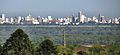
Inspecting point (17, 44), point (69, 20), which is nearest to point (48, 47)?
point (17, 44)

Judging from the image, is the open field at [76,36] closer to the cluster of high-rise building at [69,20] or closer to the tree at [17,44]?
the tree at [17,44]

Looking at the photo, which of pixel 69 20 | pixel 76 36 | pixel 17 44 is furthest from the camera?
pixel 69 20

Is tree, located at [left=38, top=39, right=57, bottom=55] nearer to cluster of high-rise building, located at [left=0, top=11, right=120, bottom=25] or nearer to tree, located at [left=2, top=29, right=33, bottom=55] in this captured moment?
tree, located at [left=2, top=29, right=33, bottom=55]

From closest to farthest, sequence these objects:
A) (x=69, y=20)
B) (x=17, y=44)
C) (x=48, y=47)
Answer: (x=17, y=44) → (x=48, y=47) → (x=69, y=20)

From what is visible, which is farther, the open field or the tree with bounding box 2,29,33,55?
the open field

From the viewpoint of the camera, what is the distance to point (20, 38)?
1534cm

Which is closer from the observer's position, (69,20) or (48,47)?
(48,47)

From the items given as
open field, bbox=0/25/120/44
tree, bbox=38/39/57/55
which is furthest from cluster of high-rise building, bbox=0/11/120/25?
tree, bbox=38/39/57/55

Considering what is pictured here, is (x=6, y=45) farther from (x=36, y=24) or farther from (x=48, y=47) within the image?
(x=36, y=24)

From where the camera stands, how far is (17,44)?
15414 mm

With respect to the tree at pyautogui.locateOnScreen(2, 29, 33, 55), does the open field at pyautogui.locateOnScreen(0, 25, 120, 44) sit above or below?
below

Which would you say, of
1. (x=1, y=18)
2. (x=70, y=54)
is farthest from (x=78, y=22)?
(x=70, y=54)

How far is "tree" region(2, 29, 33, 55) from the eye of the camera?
15281 mm

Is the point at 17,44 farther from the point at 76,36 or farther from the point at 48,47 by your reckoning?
the point at 76,36
